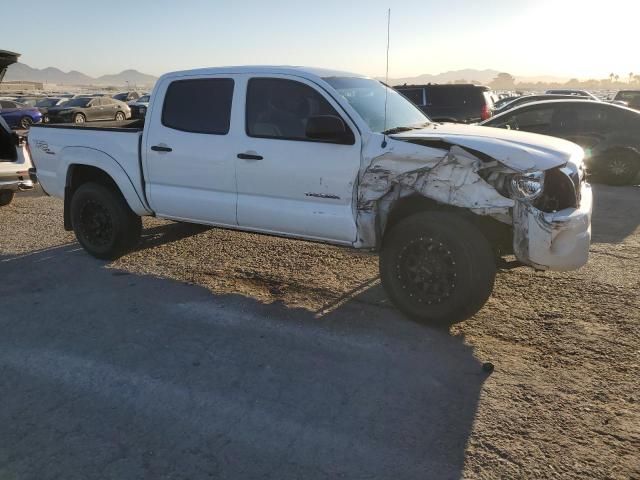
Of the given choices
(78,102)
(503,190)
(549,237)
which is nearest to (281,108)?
(503,190)

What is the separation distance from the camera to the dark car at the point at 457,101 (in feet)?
47.8

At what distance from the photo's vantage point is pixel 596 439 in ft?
9.52

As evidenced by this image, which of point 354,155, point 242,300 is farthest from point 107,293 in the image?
point 354,155

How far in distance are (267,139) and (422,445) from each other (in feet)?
9.78

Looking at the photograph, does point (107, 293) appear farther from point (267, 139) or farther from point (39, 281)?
point (267, 139)

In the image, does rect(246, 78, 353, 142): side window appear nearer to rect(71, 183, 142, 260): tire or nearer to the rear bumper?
rect(71, 183, 142, 260): tire

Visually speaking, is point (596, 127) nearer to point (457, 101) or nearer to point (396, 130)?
point (457, 101)

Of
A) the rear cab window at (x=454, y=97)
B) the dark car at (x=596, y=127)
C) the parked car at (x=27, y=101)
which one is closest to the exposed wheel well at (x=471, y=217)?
the dark car at (x=596, y=127)

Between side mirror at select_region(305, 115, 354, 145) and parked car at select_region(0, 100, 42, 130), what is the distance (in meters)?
25.8

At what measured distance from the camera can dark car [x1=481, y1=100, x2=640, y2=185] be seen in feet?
32.9

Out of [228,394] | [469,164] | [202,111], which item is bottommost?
[228,394]

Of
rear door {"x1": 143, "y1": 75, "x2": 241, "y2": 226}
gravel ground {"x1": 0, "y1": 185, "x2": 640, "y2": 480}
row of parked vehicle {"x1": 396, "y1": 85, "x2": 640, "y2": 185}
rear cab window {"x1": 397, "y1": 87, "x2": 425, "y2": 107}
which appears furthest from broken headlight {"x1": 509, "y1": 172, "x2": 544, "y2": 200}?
rear cab window {"x1": 397, "y1": 87, "x2": 425, "y2": 107}

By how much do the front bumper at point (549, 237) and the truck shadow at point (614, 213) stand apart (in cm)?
306

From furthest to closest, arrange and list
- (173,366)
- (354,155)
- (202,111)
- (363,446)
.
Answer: (202,111)
(354,155)
(173,366)
(363,446)
